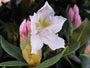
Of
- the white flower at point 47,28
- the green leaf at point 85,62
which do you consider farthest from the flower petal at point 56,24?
the green leaf at point 85,62

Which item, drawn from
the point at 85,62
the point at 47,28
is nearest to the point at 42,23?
the point at 47,28

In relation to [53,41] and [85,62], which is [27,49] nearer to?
[53,41]

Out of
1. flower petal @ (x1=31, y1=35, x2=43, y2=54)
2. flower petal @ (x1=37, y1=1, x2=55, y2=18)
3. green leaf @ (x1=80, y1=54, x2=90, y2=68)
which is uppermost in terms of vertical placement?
flower petal @ (x1=37, y1=1, x2=55, y2=18)

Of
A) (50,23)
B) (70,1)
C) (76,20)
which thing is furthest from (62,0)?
(50,23)

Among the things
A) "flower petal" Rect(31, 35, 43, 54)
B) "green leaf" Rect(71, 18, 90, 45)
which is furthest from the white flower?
"green leaf" Rect(71, 18, 90, 45)

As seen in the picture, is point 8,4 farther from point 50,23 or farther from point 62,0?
point 50,23

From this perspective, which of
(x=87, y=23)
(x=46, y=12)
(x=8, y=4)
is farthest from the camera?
(x=8, y=4)

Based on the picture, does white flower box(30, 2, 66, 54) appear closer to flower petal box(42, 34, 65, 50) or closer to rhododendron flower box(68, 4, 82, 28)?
flower petal box(42, 34, 65, 50)
